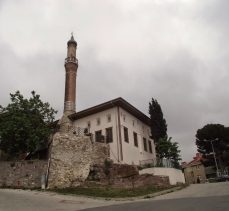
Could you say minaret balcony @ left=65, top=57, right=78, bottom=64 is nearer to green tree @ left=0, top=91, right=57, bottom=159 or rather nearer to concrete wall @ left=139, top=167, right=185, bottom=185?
green tree @ left=0, top=91, right=57, bottom=159

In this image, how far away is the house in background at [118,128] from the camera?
30516mm

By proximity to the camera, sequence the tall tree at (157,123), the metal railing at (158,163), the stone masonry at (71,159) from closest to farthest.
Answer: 1. the stone masonry at (71,159)
2. the metal railing at (158,163)
3. the tall tree at (157,123)

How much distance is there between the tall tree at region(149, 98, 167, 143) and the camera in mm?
35156

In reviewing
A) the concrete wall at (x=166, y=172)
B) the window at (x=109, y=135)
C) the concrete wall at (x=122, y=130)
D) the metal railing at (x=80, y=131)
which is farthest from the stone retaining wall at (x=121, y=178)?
the metal railing at (x=80, y=131)

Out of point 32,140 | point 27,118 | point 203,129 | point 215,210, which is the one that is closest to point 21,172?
point 32,140

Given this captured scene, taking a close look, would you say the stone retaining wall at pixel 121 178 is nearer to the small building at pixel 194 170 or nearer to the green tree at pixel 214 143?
the green tree at pixel 214 143

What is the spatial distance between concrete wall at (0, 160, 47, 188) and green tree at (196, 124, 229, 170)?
106 ft

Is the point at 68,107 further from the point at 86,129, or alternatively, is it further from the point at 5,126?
the point at 5,126

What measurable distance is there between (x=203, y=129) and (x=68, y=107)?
2505 cm

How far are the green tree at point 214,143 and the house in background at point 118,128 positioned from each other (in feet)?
61.4

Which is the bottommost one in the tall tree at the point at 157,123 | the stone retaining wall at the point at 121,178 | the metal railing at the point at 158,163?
the stone retaining wall at the point at 121,178

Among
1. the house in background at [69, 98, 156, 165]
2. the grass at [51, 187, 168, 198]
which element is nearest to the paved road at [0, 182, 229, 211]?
the grass at [51, 187, 168, 198]

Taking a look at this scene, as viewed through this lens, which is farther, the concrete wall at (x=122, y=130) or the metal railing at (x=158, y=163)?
the concrete wall at (x=122, y=130)

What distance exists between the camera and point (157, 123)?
1401 inches
